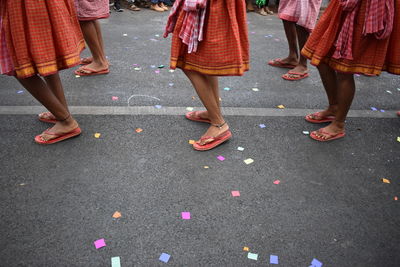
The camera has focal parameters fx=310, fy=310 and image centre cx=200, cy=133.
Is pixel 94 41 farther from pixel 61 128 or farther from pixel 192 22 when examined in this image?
pixel 192 22

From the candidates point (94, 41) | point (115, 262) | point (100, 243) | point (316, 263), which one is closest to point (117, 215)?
point (100, 243)

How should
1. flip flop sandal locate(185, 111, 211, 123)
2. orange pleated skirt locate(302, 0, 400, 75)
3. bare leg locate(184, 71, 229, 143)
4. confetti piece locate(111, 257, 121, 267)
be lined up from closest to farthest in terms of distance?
confetti piece locate(111, 257, 121, 267) → orange pleated skirt locate(302, 0, 400, 75) → bare leg locate(184, 71, 229, 143) → flip flop sandal locate(185, 111, 211, 123)

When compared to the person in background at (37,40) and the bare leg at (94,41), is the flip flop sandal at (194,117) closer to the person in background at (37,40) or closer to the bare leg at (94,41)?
the person in background at (37,40)

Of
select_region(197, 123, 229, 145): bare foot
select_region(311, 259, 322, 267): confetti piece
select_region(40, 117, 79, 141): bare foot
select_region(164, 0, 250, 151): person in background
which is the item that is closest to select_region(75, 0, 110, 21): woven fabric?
select_region(40, 117, 79, 141): bare foot

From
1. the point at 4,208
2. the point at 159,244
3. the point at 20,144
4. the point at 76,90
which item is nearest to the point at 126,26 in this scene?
the point at 76,90

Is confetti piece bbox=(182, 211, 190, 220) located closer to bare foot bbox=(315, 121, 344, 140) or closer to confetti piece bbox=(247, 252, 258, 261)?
confetti piece bbox=(247, 252, 258, 261)

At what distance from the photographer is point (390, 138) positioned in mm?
2713

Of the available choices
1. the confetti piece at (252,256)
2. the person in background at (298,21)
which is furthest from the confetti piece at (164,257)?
the person in background at (298,21)

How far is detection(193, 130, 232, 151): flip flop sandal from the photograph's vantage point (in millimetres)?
2436

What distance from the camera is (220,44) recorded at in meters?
2.05

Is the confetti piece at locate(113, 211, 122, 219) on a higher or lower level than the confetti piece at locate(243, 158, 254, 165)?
higher

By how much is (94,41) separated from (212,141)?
1827 mm

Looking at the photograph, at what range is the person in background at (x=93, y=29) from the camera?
3.09 metres

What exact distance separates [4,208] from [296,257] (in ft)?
5.62
